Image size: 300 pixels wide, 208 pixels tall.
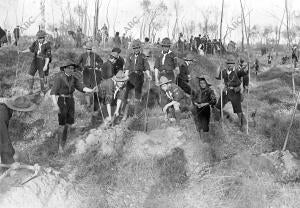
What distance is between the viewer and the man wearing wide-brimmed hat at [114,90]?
855 centimetres

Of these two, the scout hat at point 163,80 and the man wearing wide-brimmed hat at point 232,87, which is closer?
the scout hat at point 163,80

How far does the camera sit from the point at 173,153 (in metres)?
7.73

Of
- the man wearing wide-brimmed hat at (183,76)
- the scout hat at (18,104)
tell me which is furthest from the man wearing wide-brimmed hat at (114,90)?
the scout hat at (18,104)

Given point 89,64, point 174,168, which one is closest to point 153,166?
point 174,168

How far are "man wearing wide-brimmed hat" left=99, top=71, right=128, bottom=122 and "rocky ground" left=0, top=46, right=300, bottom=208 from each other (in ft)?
1.88

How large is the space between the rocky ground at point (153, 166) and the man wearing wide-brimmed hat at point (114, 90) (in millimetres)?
573

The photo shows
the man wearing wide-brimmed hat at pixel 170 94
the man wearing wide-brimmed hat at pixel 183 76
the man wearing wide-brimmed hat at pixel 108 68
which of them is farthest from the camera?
the man wearing wide-brimmed hat at pixel 183 76

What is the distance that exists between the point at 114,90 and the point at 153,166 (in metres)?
2.24

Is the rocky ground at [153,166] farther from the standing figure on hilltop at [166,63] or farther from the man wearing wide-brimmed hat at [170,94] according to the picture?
the standing figure on hilltop at [166,63]

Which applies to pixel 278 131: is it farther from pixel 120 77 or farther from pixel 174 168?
pixel 120 77

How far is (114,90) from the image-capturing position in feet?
28.1

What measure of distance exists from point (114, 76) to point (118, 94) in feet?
1.48

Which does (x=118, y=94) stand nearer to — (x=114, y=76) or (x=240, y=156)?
(x=114, y=76)

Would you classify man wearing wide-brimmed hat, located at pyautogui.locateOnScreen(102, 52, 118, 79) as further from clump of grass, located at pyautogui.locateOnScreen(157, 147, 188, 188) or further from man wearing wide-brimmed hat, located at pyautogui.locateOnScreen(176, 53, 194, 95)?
clump of grass, located at pyautogui.locateOnScreen(157, 147, 188, 188)
